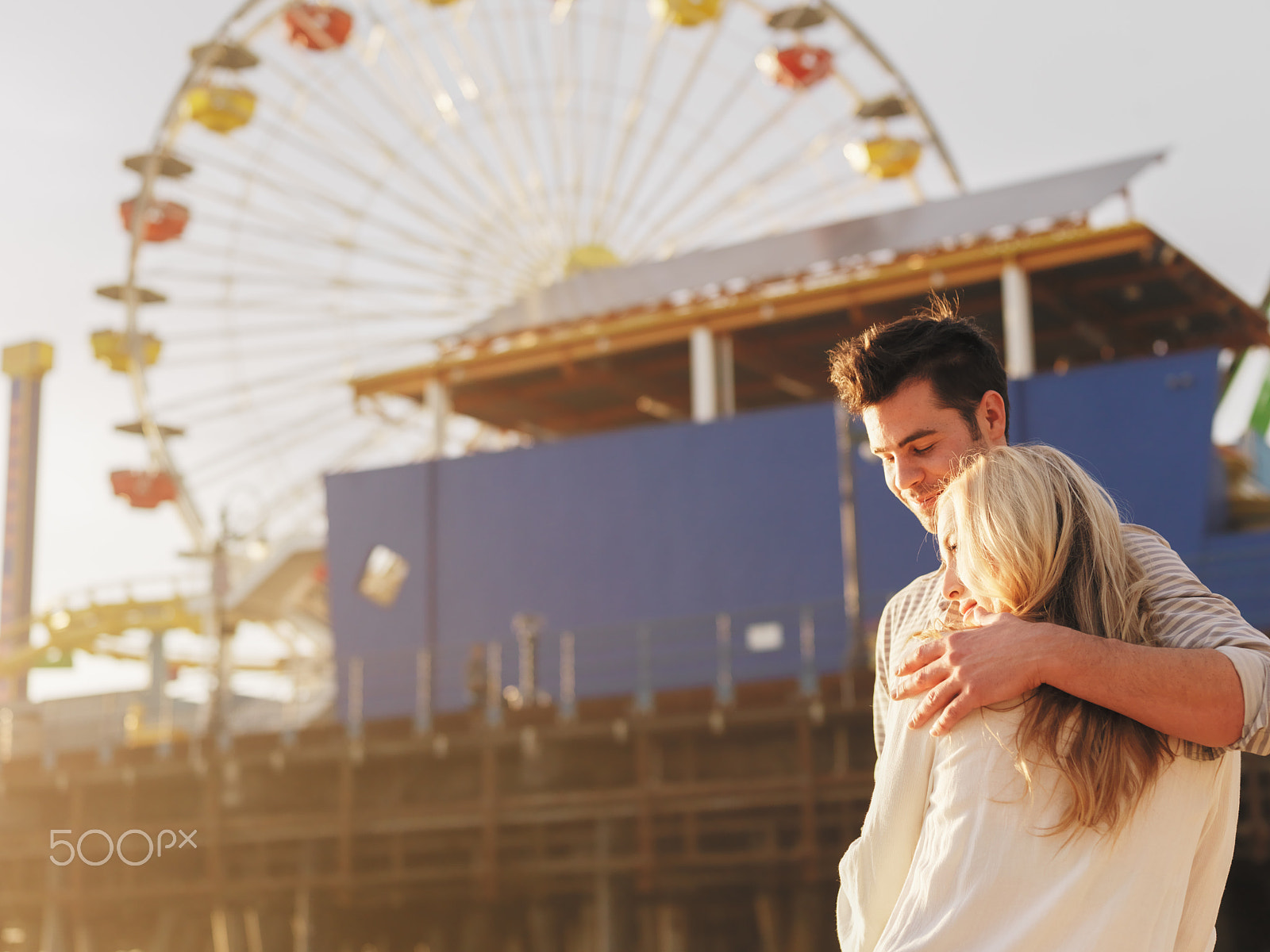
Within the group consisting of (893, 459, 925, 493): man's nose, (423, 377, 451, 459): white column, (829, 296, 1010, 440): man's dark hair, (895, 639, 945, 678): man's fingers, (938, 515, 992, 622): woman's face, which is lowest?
(895, 639, 945, 678): man's fingers

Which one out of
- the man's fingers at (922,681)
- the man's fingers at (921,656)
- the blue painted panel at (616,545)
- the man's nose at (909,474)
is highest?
the blue painted panel at (616,545)

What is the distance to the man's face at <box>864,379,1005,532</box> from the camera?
7.61 feet

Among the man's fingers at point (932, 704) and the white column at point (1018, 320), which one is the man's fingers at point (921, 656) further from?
the white column at point (1018, 320)

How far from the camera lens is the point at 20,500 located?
119ft

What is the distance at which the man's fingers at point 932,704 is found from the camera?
5.80 feet

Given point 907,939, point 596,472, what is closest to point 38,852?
point 596,472

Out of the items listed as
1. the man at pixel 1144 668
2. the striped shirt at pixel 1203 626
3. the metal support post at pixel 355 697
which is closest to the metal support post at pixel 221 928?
the metal support post at pixel 355 697

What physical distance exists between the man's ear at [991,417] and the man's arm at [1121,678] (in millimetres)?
675

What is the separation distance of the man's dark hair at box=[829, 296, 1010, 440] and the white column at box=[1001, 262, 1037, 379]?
14.7 m

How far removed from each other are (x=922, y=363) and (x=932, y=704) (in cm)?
68

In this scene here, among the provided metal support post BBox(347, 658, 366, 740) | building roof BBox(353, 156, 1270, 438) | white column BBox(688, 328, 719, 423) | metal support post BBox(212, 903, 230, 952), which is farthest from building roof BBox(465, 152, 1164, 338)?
metal support post BBox(212, 903, 230, 952)

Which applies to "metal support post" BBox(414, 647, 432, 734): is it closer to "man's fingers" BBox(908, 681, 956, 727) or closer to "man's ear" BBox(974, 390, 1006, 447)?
"man's ear" BBox(974, 390, 1006, 447)

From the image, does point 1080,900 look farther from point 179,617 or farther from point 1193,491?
point 179,617

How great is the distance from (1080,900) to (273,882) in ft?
49.6
